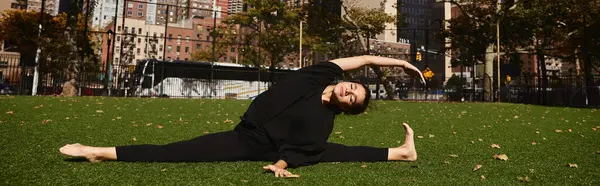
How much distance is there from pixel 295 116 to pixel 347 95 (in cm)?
48

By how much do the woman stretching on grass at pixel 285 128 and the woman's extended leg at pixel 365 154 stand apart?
0.66 feet

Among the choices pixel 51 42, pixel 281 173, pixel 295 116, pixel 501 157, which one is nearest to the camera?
pixel 281 173

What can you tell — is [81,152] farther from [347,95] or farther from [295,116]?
[347,95]

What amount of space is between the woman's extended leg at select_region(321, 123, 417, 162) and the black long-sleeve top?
41cm

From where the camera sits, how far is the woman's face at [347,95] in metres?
3.31

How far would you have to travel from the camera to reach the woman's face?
10.9 feet

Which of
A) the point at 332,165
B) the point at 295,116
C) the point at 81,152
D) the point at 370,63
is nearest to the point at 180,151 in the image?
the point at 81,152

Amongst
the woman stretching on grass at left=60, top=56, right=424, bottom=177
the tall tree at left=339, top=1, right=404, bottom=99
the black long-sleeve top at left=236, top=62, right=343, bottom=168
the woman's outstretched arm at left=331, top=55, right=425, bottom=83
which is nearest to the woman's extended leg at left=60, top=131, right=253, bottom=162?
the woman stretching on grass at left=60, top=56, right=424, bottom=177

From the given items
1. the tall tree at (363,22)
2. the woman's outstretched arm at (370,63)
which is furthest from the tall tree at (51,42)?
the woman's outstretched arm at (370,63)

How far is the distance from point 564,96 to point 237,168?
2568cm

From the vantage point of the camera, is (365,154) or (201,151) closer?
(201,151)

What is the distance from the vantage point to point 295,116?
324 centimetres

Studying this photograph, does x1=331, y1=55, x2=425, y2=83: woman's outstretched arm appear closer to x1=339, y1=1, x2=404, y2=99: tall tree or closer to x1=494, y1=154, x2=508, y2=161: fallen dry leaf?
x1=494, y1=154, x2=508, y2=161: fallen dry leaf

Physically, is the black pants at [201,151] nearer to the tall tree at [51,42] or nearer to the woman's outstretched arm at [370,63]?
the woman's outstretched arm at [370,63]
